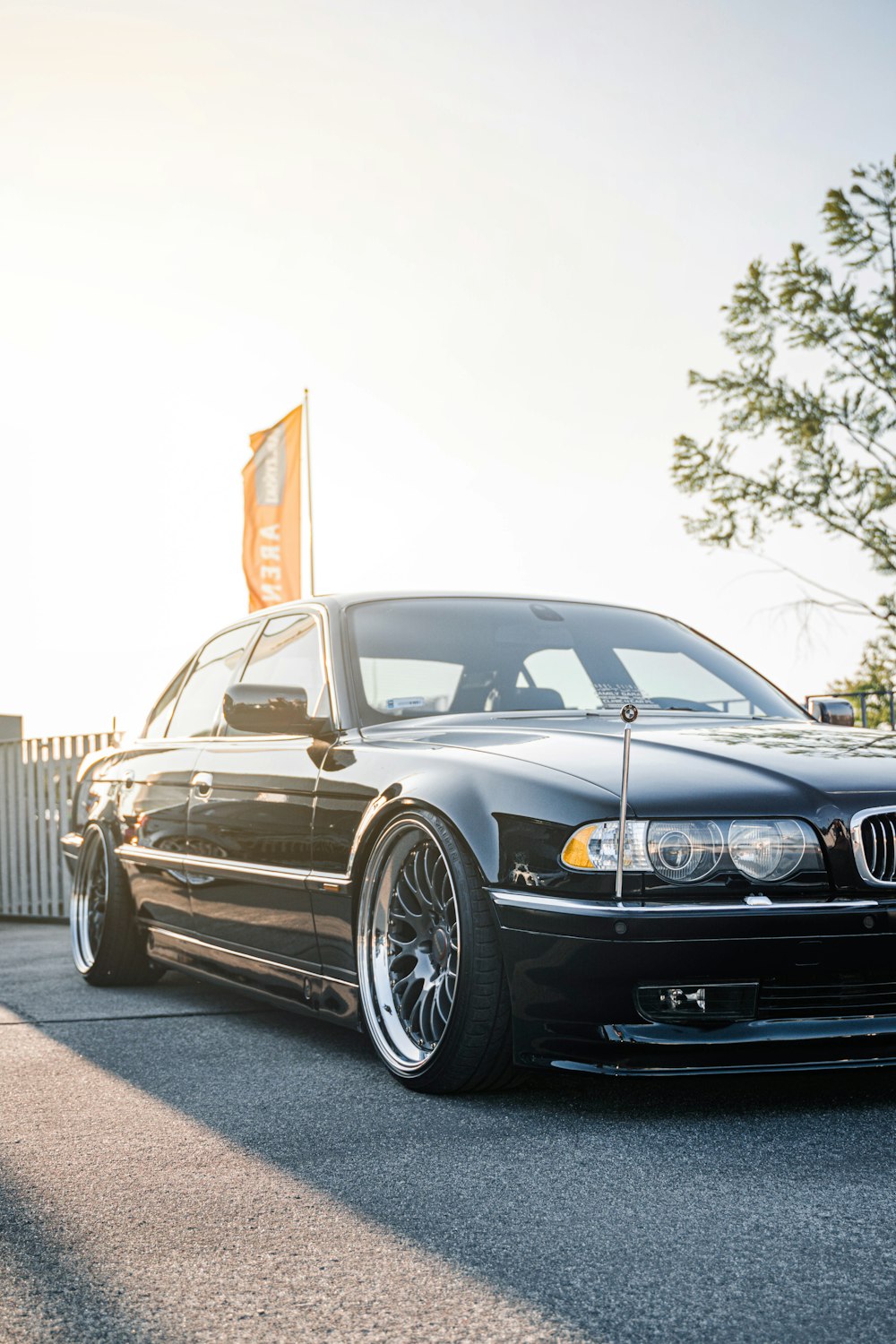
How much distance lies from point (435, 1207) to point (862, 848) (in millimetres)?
1349

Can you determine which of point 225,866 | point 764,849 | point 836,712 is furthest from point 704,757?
point 225,866

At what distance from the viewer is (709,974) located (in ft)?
10.9

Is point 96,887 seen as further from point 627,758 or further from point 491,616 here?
point 627,758

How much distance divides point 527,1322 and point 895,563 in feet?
71.1

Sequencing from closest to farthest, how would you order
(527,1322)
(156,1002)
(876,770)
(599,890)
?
1. (527,1322)
2. (599,890)
3. (876,770)
4. (156,1002)

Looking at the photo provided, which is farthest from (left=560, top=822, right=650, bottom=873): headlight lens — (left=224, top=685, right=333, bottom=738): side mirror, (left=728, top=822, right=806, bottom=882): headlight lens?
(left=224, top=685, right=333, bottom=738): side mirror

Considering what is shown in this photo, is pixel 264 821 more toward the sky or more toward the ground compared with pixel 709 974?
more toward the sky

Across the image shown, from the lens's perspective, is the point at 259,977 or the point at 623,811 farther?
the point at 259,977

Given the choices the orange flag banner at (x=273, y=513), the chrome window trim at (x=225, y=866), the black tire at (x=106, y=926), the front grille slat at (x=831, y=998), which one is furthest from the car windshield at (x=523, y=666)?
the orange flag banner at (x=273, y=513)

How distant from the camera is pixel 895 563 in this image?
22.5m

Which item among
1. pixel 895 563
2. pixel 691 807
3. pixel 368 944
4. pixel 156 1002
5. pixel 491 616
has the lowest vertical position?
pixel 156 1002

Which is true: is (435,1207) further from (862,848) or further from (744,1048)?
(862,848)

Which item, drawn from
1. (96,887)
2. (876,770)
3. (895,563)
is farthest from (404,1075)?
(895,563)

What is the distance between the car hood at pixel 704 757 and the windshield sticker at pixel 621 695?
34 centimetres
